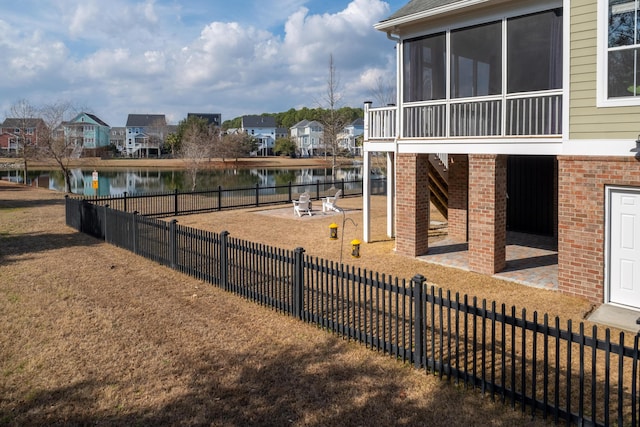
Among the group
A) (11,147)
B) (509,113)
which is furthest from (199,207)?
(11,147)

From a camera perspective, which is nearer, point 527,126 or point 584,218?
point 584,218

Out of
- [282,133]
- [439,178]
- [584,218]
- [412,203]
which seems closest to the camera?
[584,218]

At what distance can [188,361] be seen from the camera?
660cm

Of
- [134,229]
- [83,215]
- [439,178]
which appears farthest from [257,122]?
[134,229]

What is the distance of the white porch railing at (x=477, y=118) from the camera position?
10.0 m

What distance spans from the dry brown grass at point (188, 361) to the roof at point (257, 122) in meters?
112

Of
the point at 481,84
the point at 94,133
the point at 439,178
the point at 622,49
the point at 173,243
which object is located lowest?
the point at 173,243

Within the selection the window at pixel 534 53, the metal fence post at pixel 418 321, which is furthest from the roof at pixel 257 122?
the metal fence post at pixel 418 321

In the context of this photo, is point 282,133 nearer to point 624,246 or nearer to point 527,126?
point 527,126

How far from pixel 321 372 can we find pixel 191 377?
1596 mm

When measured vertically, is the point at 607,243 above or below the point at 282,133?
below

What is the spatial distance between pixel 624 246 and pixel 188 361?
7339 millimetres

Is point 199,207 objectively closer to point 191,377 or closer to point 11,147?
point 191,377

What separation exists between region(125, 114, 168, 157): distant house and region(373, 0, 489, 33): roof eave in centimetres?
8729
